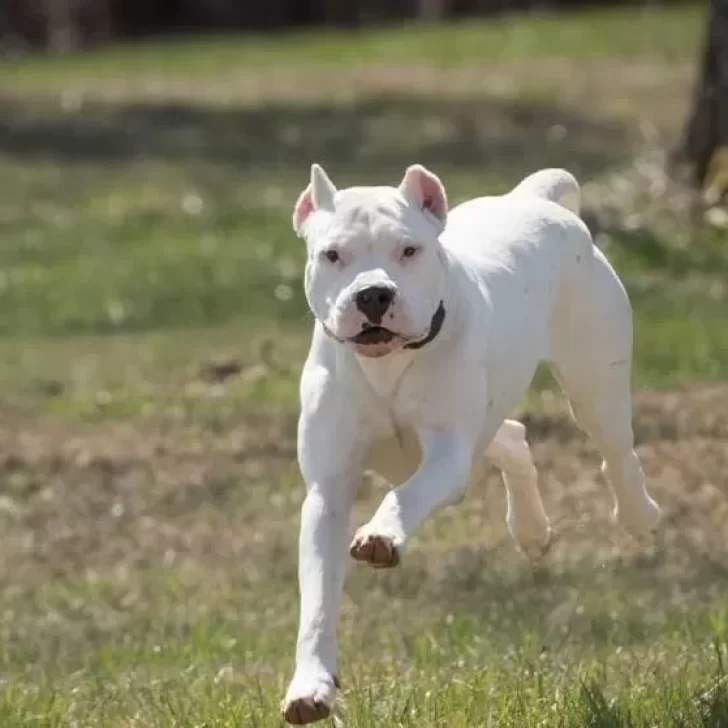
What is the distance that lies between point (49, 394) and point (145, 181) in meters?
7.29

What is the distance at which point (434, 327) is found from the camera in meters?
5.89

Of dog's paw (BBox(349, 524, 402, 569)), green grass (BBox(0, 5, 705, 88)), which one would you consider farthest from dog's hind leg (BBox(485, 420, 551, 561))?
green grass (BBox(0, 5, 705, 88))

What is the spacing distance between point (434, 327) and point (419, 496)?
0.49 metres

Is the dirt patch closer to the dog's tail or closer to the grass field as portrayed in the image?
the grass field

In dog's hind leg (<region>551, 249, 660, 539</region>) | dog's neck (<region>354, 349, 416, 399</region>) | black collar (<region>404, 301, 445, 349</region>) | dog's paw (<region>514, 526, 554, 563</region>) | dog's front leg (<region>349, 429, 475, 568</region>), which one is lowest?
dog's paw (<region>514, 526, 554, 563</region>)

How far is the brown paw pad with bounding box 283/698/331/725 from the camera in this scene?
5.28 m

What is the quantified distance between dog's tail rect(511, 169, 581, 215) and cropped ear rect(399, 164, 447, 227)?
57.2 inches

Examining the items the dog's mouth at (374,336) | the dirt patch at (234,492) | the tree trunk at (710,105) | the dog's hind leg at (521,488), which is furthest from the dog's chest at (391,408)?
the tree trunk at (710,105)

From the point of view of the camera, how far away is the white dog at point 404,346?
18.3ft

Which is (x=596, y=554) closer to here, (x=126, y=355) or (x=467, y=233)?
(x=467, y=233)

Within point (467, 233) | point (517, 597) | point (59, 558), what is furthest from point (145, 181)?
point (467, 233)

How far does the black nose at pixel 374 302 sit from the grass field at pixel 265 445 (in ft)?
3.33

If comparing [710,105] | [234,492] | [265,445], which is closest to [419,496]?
[234,492]

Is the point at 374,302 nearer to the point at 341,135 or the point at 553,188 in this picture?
the point at 553,188
